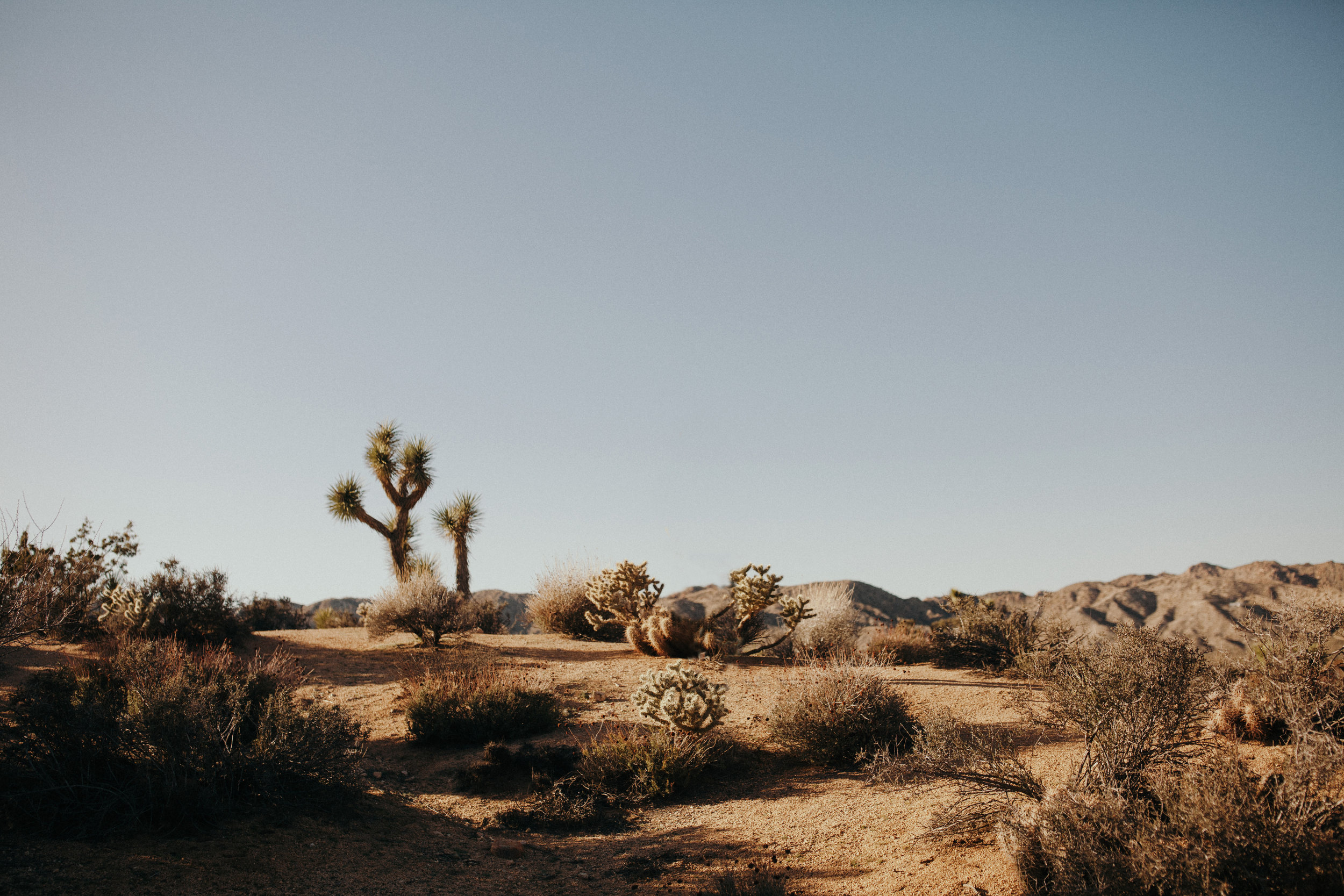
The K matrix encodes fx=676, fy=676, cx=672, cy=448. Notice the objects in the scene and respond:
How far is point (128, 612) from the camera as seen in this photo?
538 inches

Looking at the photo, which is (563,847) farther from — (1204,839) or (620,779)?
(1204,839)

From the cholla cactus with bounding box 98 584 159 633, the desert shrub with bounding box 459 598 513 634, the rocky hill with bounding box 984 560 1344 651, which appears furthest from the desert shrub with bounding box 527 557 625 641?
the rocky hill with bounding box 984 560 1344 651

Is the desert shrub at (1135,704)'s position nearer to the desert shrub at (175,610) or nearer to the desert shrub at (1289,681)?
the desert shrub at (1289,681)

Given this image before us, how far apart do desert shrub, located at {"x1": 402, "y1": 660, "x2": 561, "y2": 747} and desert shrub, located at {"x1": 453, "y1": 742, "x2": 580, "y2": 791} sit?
0.87 meters

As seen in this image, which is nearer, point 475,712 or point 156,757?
point 156,757

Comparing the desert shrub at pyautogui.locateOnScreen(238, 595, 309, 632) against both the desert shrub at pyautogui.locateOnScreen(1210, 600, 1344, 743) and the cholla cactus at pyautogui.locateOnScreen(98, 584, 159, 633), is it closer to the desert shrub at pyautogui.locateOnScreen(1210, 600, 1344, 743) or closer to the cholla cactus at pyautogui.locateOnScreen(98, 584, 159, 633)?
the cholla cactus at pyautogui.locateOnScreen(98, 584, 159, 633)

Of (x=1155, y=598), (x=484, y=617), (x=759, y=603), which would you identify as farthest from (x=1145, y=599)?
(x=484, y=617)

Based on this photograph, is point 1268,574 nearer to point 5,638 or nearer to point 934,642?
point 934,642

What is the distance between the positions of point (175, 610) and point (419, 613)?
15.8 feet

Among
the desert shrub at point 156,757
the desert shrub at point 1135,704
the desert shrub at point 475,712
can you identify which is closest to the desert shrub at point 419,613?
the desert shrub at point 475,712

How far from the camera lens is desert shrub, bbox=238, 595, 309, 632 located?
64.1 feet

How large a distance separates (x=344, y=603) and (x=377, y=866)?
4242cm

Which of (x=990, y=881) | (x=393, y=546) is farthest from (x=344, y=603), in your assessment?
(x=990, y=881)

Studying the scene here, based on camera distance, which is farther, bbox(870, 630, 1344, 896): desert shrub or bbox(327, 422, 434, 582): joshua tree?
bbox(327, 422, 434, 582): joshua tree
